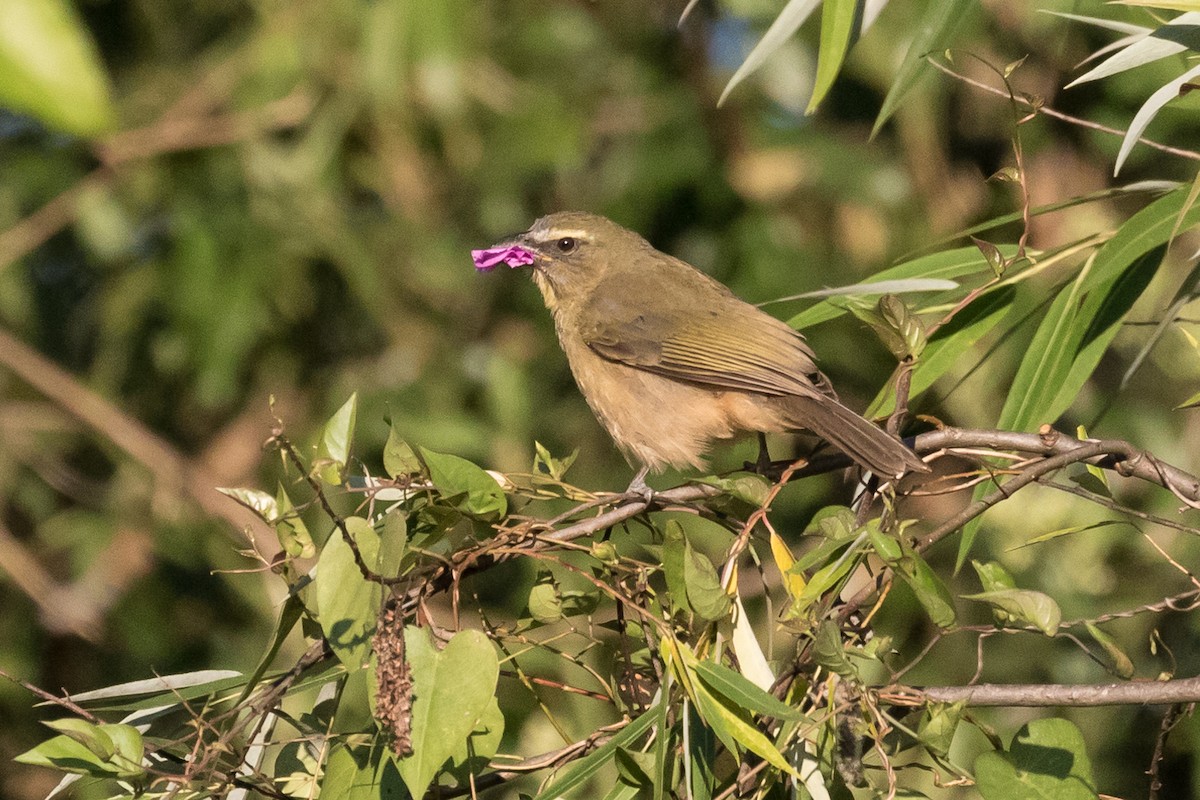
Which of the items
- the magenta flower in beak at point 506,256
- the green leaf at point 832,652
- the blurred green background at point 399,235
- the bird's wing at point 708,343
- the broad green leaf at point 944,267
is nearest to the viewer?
the green leaf at point 832,652

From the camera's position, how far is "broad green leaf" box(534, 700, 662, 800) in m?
2.25

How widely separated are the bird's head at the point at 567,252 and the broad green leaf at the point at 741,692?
10.2ft

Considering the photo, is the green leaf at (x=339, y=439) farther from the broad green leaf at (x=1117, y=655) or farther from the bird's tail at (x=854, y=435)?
the broad green leaf at (x=1117, y=655)

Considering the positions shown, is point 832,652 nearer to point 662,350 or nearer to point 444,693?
point 444,693

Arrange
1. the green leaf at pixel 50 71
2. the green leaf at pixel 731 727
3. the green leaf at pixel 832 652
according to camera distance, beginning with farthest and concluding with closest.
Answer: the green leaf at pixel 731 727 < the green leaf at pixel 832 652 < the green leaf at pixel 50 71

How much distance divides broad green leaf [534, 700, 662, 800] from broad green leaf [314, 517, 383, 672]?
387 millimetres

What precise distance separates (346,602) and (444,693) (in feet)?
0.71

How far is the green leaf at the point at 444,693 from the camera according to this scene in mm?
2049

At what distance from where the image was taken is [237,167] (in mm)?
6824

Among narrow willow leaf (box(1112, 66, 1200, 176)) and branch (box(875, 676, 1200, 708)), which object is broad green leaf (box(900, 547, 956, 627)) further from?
narrow willow leaf (box(1112, 66, 1200, 176))

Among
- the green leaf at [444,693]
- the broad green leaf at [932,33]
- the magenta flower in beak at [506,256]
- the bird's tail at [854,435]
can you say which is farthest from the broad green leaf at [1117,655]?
the magenta flower in beak at [506,256]

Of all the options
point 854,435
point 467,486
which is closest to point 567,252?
point 854,435

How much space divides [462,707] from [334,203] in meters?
5.32

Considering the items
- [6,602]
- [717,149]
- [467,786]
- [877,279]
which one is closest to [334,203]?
[717,149]
